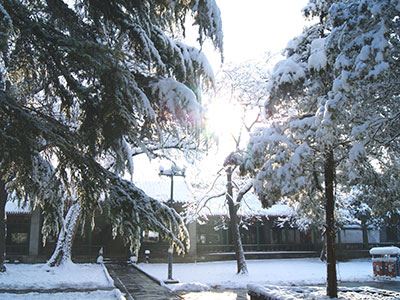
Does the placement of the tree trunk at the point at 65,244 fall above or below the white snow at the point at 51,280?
above

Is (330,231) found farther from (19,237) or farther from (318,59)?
(19,237)

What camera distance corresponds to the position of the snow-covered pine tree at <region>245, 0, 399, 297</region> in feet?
23.2

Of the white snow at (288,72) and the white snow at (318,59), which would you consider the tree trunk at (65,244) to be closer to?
the white snow at (288,72)

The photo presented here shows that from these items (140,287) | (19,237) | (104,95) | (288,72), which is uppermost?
(288,72)

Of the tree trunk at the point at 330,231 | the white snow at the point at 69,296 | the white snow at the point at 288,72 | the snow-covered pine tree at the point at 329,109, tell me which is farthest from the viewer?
the white snow at the point at 69,296

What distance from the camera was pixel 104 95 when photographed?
5.57 m

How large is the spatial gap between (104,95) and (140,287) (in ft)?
44.4

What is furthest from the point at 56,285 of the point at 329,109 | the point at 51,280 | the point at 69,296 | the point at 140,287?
the point at 329,109

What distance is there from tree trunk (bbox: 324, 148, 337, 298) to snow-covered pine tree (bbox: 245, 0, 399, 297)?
3cm

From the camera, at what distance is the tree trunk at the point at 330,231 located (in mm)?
11180

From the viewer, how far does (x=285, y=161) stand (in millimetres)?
11484

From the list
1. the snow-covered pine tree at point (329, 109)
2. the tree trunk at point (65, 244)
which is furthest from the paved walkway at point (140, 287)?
the snow-covered pine tree at point (329, 109)

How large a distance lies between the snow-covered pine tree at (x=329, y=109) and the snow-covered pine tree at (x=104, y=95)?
2.77 metres

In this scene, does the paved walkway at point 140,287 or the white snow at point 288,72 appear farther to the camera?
the paved walkway at point 140,287
